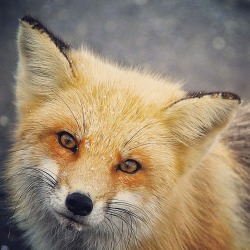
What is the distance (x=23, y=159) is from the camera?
1.95 m

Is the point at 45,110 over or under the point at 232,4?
under

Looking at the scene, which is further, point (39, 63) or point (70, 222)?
point (39, 63)

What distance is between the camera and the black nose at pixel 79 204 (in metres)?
1.70

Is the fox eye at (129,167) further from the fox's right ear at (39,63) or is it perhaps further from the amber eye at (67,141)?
the fox's right ear at (39,63)

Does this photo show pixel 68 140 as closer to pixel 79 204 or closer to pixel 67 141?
pixel 67 141

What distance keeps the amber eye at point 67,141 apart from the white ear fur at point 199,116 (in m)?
0.36

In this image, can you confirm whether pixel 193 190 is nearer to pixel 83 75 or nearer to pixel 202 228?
pixel 202 228

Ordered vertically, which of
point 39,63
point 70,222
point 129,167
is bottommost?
point 70,222

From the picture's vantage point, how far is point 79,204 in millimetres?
1705

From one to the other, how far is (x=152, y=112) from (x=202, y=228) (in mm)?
546

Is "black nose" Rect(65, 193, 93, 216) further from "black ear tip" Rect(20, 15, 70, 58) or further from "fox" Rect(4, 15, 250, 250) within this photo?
"black ear tip" Rect(20, 15, 70, 58)

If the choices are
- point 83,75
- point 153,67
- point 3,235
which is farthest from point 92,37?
point 83,75

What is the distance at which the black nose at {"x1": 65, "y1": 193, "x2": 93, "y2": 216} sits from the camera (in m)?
1.70

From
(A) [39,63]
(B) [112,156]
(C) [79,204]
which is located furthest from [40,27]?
(C) [79,204]
